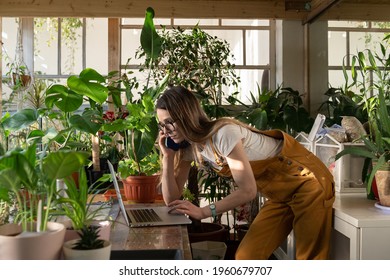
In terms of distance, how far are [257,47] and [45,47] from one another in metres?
1.95

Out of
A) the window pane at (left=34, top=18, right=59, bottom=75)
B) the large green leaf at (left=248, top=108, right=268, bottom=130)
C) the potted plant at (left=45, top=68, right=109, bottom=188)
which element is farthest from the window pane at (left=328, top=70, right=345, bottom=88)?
the window pane at (left=34, top=18, right=59, bottom=75)

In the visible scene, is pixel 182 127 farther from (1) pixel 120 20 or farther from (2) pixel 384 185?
(1) pixel 120 20

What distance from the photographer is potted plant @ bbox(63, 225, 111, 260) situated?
2.31 ft

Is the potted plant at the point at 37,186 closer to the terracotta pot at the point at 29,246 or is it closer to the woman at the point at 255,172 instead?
the terracotta pot at the point at 29,246

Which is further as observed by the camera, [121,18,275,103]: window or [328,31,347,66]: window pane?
[121,18,275,103]: window

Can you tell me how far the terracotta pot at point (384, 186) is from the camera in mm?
1651

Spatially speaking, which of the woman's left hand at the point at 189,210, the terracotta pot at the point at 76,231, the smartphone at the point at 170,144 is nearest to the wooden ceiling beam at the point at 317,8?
the smartphone at the point at 170,144

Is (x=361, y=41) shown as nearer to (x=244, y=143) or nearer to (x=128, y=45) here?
(x=244, y=143)

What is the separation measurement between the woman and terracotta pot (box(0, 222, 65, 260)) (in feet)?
2.62

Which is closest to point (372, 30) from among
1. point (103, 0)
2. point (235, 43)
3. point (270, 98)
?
point (270, 98)

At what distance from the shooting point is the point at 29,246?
66 cm

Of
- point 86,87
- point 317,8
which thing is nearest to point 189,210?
point 86,87

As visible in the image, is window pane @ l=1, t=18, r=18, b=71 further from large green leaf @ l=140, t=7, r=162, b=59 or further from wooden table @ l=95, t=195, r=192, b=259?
wooden table @ l=95, t=195, r=192, b=259

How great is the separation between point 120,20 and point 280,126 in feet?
5.89
